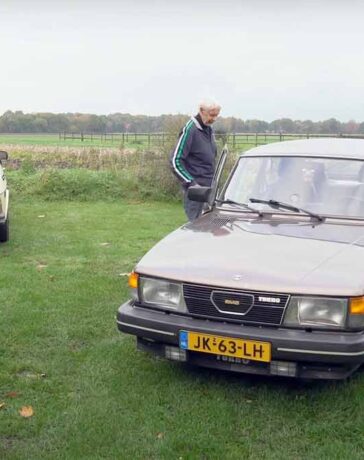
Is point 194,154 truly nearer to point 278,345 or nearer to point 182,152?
point 182,152

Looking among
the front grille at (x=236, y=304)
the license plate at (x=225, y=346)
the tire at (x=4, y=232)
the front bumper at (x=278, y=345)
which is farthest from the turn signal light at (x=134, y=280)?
the tire at (x=4, y=232)

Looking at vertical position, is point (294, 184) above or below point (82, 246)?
above

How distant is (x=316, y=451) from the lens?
11.6 feet

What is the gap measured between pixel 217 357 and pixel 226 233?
1016 millimetres

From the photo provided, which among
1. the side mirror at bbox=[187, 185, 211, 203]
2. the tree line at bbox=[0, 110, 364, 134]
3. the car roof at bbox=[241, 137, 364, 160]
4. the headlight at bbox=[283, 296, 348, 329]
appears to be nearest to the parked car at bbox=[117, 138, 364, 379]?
the headlight at bbox=[283, 296, 348, 329]

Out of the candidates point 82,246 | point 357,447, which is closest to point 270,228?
point 357,447

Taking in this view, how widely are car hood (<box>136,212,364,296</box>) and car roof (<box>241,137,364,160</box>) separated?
2.65ft

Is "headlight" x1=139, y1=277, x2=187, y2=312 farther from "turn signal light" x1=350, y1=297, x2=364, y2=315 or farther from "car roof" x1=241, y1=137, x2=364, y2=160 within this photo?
"car roof" x1=241, y1=137, x2=364, y2=160

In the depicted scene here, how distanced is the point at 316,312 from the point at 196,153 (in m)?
3.30

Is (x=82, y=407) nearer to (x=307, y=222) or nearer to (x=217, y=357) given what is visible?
(x=217, y=357)

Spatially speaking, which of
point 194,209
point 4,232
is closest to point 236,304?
point 194,209

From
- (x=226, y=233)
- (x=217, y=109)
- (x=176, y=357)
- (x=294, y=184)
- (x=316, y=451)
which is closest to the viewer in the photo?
(x=316, y=451)

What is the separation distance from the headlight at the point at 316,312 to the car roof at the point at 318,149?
6.13ft

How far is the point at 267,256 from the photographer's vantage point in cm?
414
